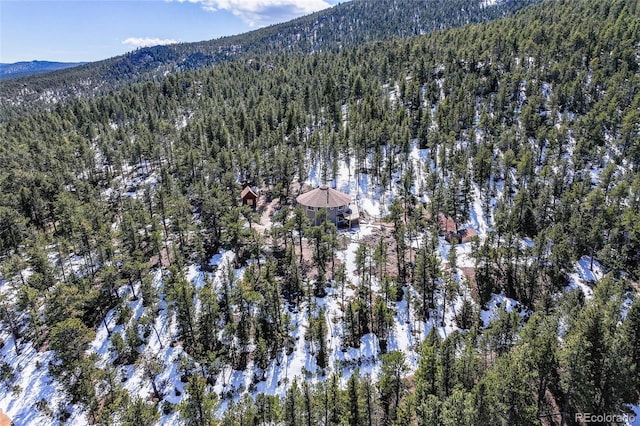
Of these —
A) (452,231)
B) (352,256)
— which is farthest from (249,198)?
(452,231)

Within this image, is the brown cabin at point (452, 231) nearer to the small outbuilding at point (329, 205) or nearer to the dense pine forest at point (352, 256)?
the dense pine forest at point (352, 256)

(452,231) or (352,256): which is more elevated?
(352,256)

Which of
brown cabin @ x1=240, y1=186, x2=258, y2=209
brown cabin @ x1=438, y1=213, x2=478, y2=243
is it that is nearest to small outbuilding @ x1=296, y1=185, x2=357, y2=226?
brown cabin @ x1=240, y1=186, x2=258, y2=209

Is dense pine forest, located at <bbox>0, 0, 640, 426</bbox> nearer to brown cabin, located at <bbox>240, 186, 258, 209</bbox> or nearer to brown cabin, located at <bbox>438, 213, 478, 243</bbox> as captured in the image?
brown cabin, located at <bbox>438, 213, 478, 243</bbox>

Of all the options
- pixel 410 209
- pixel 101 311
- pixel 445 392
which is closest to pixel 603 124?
pixel 410 209

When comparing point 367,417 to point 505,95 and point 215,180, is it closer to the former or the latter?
point 215,180

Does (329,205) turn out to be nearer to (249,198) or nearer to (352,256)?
(352,256)
